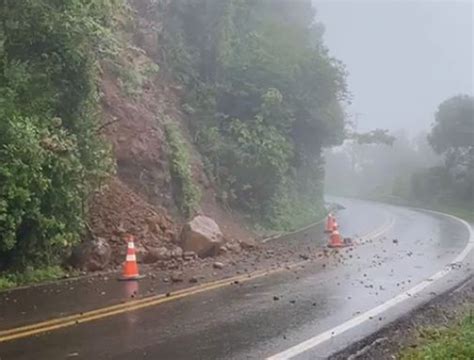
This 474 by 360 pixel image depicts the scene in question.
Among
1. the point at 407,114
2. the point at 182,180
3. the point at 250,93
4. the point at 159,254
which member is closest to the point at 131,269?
the point at 159,254

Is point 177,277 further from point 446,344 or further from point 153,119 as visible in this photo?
point 153,119

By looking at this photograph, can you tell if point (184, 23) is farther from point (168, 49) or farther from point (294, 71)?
point (294, 71)

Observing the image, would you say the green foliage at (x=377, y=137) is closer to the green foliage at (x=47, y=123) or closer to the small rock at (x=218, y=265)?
the small rock at (x=218, y=265)

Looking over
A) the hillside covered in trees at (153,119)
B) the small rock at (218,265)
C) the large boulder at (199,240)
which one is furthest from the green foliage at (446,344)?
the large boulder at (199,240)

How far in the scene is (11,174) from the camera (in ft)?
34.9

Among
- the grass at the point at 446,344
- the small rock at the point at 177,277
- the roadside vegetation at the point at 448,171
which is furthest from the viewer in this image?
the roadside vegetation at the point at 448,171

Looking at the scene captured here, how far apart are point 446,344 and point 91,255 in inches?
315

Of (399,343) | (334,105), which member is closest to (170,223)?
(399,343)

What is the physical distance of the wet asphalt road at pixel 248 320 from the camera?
668 cm

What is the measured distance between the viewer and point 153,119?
742 inches

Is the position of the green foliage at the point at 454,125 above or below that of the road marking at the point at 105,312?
above

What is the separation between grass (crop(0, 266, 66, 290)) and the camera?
1085 centimetres

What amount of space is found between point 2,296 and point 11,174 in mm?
1969

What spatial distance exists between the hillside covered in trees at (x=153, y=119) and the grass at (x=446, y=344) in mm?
6629
